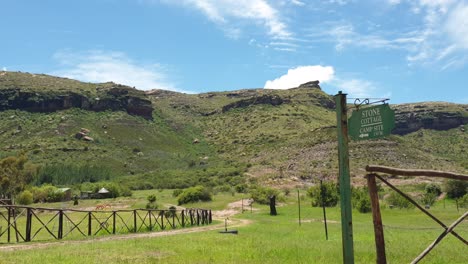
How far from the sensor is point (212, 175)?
9662cm

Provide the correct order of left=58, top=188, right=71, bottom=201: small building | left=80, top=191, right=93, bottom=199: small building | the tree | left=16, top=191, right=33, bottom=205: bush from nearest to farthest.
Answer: left=16, top=191, right=33, bottom=205: bush → the tree → left=58, top=188, right=71, bottom=201: small building → left=80, top=191, right=93, bottom=199: small building

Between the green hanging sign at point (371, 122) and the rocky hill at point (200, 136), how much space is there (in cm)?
7228

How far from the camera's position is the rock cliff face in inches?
6524

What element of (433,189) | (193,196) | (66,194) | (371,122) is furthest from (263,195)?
(371,122)

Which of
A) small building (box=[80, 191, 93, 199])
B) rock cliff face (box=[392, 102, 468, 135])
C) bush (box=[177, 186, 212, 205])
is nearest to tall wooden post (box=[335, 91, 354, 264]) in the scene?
bush (box=[177, 186, 212, 205])

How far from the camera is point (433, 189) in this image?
66.6 meters

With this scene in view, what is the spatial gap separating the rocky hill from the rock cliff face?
450mm

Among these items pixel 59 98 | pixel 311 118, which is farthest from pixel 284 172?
pixel 59 98

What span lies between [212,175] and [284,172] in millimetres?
17387

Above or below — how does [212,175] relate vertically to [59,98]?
below

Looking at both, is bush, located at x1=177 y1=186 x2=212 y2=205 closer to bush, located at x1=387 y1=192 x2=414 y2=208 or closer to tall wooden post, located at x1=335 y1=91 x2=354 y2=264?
bush, located at x1=387 y1=192 x2=414 y2=208

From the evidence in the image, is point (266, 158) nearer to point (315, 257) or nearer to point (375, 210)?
point (315, 257)

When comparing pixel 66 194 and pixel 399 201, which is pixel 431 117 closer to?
pixel 399 201

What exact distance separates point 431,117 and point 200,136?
301ft
